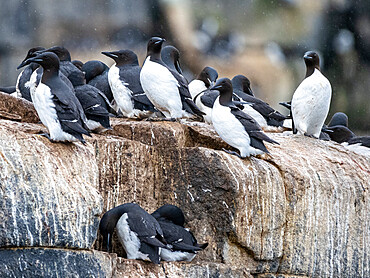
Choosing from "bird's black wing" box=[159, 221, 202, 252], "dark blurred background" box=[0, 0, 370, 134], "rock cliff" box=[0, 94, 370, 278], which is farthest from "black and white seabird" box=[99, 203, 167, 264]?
"dark blurred background" box=[0, 0, 370, 134]

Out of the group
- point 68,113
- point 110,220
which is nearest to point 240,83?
point 110,220

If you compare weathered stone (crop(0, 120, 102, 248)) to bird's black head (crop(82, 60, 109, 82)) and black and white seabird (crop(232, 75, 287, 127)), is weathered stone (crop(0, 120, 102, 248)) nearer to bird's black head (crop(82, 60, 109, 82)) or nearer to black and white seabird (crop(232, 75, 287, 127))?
bird's black head (crop(82, 60, 109, 82))

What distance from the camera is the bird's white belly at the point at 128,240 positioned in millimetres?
6535

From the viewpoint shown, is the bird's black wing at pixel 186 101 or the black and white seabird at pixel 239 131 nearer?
the black and white seabird at pixel 239 131

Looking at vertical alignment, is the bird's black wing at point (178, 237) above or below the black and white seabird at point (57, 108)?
below

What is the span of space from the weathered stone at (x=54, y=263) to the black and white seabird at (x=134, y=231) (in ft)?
1.12

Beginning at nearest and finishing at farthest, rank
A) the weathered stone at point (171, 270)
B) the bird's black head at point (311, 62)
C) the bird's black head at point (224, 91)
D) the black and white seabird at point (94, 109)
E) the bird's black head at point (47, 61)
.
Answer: the weathered stone at point (171, 270), the bird's black head at point (47, 61), the black and white seabird at point (94, 109), the bird's black head at point (224, 91), the bird's black head at point (311, 62)

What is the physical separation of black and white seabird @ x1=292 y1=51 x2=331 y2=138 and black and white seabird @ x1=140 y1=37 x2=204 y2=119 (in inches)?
49.3

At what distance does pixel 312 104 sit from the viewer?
29.6ft

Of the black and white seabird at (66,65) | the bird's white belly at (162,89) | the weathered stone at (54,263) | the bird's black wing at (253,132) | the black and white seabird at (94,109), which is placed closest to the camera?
the weathered stone at (54,263)

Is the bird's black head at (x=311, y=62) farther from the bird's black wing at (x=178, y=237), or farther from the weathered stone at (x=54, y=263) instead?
the weathered stone at (x=54, y=263)

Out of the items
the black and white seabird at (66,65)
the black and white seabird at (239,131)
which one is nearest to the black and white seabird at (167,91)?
the black and white seabird at (239,131)

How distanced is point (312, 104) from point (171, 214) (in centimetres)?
262

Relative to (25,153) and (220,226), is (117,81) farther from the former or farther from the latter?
(25,153)
